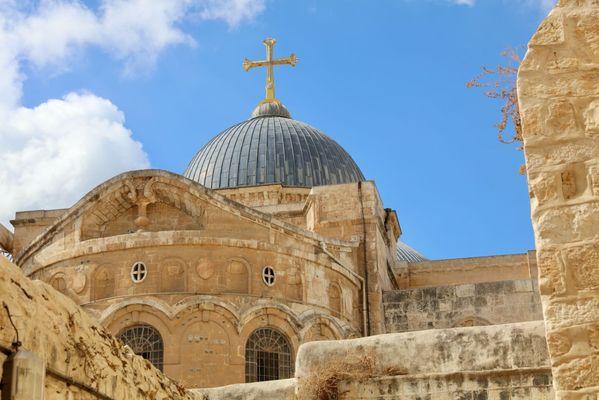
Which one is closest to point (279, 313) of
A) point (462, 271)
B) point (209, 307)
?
point (209, 307)

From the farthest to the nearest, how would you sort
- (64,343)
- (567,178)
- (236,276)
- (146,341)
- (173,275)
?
(236,276), (173,275), (146,341), (64,343), (567,178)

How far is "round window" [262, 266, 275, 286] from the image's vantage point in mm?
18781

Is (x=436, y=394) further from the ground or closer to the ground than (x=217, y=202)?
closer to the ground

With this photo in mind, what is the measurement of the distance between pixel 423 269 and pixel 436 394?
549 inches

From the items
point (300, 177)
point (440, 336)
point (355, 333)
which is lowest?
point (440, 336)

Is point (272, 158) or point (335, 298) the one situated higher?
point (272, 158)

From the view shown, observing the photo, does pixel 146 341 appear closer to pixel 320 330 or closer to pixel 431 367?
pixel 320 330

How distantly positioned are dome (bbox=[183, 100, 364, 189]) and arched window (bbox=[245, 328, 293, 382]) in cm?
936

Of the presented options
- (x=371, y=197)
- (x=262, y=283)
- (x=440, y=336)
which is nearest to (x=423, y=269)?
(x=371, y=197)

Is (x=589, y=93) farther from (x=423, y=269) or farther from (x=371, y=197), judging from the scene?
(x=423, y=269)

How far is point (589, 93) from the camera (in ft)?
15.9

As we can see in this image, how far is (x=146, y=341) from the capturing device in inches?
711

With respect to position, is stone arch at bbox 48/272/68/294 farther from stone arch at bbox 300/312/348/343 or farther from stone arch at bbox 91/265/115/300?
stone arch at bbox 300/312/348/343

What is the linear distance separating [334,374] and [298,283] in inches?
298
